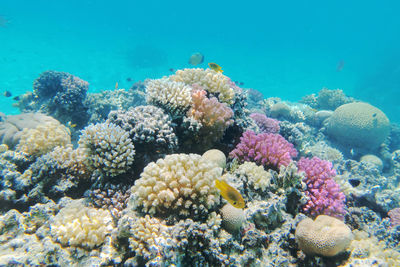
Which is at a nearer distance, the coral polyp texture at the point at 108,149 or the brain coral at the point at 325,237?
the brain coral at the point at 325,237

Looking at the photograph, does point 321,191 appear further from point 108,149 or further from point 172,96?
point 108,149

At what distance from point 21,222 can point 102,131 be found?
185 centimetres

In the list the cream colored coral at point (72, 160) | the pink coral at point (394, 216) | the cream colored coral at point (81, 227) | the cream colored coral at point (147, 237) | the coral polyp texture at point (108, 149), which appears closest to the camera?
the cream colored coral at point (147, 237)

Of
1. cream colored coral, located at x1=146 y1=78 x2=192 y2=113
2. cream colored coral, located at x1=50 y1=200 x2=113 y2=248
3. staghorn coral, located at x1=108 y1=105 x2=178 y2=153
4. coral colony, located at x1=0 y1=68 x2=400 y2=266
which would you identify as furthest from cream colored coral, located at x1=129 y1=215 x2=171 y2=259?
cream colored coral, located at x1=146 y1=78 x2=192 y2=113

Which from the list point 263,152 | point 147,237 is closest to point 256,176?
point 263,152

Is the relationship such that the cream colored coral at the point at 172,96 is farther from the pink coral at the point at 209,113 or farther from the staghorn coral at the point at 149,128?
the staghorn coral at the point at 149,128

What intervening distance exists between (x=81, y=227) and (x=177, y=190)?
156 cm

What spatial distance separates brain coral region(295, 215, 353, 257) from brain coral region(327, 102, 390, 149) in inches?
414

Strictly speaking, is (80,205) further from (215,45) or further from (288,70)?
(215,45)

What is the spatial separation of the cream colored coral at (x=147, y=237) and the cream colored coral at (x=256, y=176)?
1.77 m

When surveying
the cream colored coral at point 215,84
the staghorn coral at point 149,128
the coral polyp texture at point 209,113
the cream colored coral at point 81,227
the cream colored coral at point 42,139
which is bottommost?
the cream colored coral at point 81,227

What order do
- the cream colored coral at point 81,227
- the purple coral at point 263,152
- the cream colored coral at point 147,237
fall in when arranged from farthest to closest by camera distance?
the purple coral at point 263,152, the cream colored coral at point 81,227, the cream colored coral at point 147,237

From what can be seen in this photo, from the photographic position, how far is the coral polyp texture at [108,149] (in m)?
3.54

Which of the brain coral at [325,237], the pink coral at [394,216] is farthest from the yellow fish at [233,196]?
the pink coral at [394,216]
